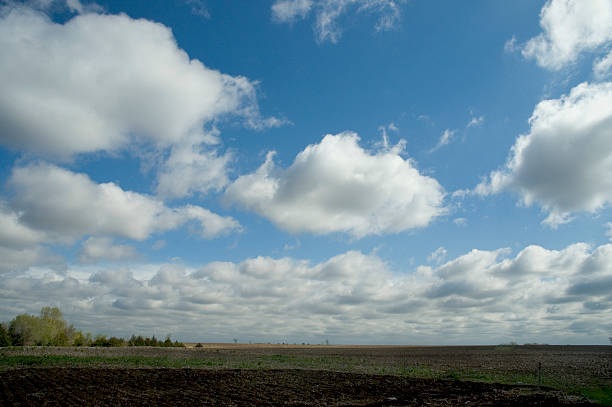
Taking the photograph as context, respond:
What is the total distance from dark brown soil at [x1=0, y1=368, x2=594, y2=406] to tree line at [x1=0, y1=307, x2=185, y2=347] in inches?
2394

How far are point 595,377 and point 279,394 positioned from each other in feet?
100.0

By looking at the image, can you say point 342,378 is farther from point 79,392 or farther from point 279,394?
point 79,392

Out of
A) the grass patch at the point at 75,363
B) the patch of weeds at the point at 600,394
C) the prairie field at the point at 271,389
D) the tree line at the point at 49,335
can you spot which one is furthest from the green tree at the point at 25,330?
the patch of weeds at the point at 600,394

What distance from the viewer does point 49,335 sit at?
84.4 m

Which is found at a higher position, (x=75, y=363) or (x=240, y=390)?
(x=240, y=390)

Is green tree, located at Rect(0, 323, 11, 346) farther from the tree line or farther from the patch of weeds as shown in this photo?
the patch of weeds

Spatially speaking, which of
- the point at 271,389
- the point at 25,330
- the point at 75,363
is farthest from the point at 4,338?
the point at 271,389

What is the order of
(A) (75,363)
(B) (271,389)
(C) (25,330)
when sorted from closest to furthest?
(B) (271,389) < (A) (75,363) < (C) (25,330)

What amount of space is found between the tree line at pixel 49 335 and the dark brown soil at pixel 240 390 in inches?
2394

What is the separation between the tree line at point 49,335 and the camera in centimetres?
7881

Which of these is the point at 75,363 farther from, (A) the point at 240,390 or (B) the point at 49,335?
(B) the point at 49,335

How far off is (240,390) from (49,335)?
8194 cm

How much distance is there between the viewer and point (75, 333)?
92.5 metres

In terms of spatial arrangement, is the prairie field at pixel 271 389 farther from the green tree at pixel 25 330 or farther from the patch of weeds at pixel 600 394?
the green tree at pixel 25 330
